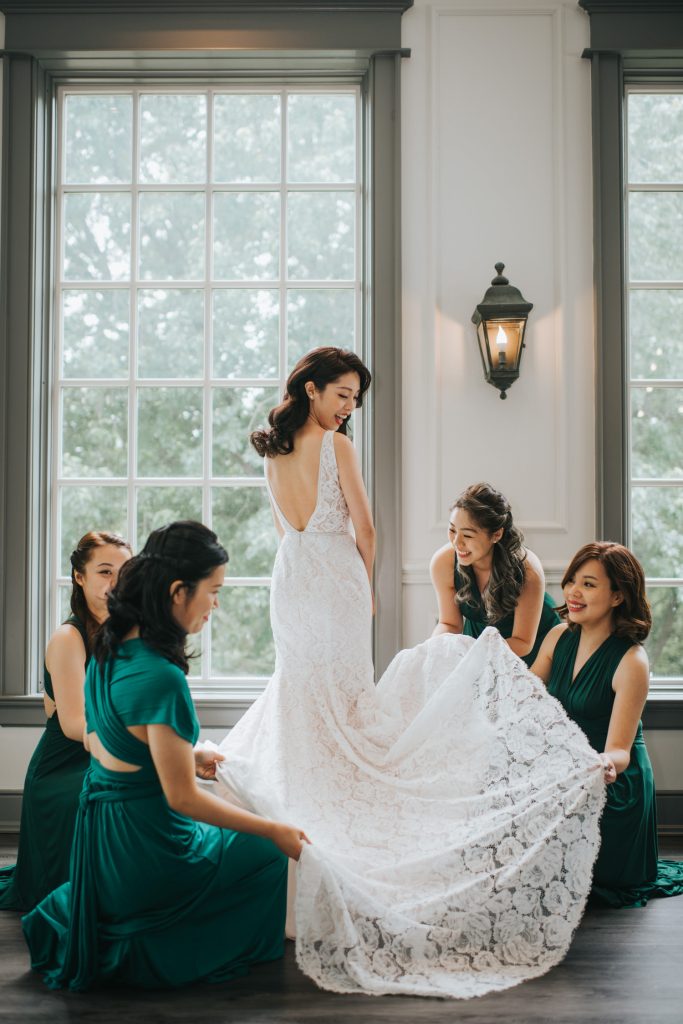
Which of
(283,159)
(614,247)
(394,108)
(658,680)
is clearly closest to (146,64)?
(283,159)

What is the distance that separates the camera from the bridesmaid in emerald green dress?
9.50 ft

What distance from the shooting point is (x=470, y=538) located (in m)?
3.25

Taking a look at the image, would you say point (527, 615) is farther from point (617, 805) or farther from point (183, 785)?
point (183, 785)

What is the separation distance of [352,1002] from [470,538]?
1.62m

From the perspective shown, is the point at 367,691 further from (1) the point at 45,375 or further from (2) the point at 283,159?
(2) the point at 283,159

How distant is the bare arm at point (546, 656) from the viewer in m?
3.19

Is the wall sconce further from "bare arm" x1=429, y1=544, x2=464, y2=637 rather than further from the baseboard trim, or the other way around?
the baseboard trim

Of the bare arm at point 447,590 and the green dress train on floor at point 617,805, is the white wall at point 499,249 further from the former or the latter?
the green dress train on floor at point 617,805

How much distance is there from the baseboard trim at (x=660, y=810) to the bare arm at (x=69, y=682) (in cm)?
129

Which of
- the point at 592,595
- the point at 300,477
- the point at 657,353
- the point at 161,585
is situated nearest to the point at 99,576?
the point at 300,477

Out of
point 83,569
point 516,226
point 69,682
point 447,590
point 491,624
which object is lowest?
point 69,682

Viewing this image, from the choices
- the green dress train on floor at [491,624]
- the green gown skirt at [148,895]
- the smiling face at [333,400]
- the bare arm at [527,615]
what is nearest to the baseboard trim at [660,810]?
the green dress train on floor at [491,624]

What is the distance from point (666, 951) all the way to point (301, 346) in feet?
9.14

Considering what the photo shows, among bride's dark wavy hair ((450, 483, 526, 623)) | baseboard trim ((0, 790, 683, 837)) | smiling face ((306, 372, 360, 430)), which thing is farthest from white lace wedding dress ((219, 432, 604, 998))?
baseboard trim ((0, 790, 683, 837))
